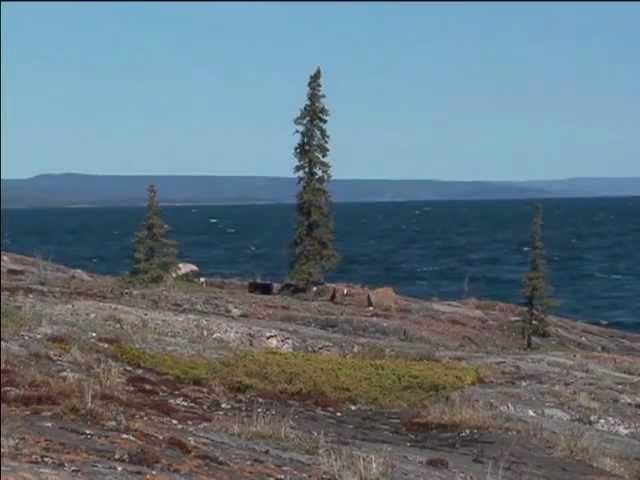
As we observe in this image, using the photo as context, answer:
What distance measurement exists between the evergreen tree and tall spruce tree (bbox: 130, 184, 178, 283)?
14.3 metres

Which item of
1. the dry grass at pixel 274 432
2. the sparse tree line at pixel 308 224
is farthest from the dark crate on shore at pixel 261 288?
the dry grass at pixel 274 432

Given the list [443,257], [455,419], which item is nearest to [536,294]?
[455,419]

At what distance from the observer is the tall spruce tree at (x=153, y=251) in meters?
49.1

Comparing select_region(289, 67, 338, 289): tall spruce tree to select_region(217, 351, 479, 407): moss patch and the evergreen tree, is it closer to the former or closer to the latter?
the evergreen tree

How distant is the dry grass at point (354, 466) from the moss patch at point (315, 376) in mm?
7560

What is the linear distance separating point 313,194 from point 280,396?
2878 cm

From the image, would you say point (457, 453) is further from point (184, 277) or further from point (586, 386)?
point (184, 277)

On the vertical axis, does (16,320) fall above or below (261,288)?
above

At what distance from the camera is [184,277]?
A: 179 feet

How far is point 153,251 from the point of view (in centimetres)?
4994

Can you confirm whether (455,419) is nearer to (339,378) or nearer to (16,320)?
(339,378)

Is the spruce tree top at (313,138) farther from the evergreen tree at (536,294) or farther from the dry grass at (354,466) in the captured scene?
the dry grass at (354,466)

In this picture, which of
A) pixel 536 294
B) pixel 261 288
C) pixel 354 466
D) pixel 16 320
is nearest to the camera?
pixel 354 466

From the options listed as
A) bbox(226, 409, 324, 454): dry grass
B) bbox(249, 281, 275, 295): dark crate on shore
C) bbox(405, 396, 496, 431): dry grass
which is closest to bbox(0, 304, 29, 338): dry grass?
bbox(226, 409, 324, 454): dry grass
